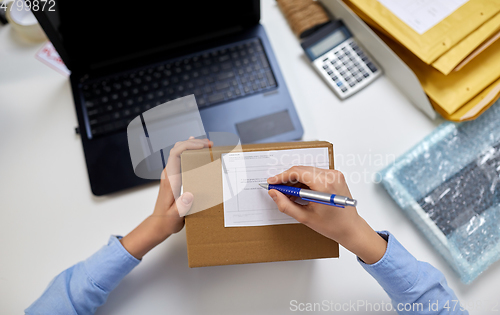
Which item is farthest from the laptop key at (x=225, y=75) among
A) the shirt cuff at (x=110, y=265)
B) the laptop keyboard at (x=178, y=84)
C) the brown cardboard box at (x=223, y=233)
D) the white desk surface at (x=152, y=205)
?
the shirt cuff at (x=110, y=265)

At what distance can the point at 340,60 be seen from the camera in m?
0.69

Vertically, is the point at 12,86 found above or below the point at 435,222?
above

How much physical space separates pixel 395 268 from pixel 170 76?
52 cm

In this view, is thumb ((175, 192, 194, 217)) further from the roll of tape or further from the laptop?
the roll of tape

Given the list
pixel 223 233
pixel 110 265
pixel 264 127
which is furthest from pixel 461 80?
pixel 110 265

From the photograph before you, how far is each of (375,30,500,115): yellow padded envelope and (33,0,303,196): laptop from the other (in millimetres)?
265

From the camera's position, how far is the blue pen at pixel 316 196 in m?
0.39

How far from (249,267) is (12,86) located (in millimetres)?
604

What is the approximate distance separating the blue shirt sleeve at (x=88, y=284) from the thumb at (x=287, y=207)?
27cm

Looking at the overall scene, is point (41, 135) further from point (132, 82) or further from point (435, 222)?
point (435, 222)

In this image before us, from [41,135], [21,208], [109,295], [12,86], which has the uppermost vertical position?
[12,86]

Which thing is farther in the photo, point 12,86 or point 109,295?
point 12,86

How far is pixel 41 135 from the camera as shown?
0.67m

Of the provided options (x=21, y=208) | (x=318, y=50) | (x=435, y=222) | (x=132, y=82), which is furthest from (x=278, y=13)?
(x=21, y=208)
